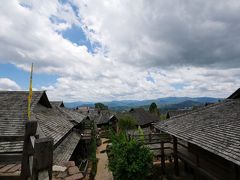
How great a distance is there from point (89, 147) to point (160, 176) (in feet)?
45.2

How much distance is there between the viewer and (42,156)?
7.26 ft

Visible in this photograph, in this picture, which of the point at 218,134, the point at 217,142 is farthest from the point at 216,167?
the point at 217,142

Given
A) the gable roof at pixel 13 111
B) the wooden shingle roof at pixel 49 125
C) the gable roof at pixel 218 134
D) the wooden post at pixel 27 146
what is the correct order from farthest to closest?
the wooden shingle roof at pixel 49 125
the gable roof at pixel 13 111
the gable roof at pixel 218 134
the wooden post at pixel 27 146

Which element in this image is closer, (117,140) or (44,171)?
(44,171)

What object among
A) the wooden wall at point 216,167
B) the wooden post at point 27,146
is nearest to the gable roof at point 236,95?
the wooden wall at point 216,167

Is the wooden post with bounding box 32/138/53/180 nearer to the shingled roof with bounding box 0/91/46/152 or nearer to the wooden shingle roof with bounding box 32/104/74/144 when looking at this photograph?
the shingled roof with bounding box 0/91/46/152

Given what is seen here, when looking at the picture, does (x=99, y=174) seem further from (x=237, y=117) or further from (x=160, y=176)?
(x=237, y=117)

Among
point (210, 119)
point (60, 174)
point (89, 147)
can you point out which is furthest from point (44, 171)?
point (89, 147)

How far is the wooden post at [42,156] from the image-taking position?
2178 millimetres

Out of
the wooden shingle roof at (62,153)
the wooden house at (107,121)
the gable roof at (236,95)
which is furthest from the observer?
the wooden house at (107,121)

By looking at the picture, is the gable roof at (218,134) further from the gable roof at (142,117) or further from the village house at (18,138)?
the gable roof at (142,117)

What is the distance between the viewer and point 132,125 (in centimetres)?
3838

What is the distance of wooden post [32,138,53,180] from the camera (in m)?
2.18

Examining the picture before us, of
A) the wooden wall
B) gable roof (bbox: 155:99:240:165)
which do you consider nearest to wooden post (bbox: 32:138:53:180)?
gable roof (bbox: 155:99:240:165)
